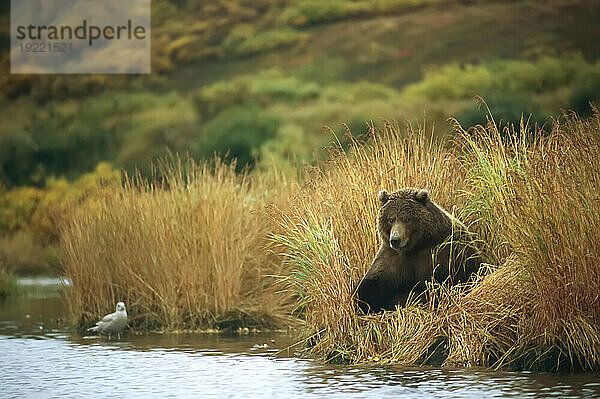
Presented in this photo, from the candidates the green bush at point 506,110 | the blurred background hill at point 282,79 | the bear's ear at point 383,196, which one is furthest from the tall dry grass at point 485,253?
the blurred background hill at point 282,79

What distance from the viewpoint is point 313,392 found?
7.81 m

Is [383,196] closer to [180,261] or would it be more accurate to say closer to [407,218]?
[407,218]

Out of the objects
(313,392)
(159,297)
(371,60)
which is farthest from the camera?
(371,60)

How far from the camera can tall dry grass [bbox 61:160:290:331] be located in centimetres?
1238

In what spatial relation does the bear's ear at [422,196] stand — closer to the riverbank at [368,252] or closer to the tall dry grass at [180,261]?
the riverbank at [368,252]

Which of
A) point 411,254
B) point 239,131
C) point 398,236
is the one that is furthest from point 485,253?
point 239,131

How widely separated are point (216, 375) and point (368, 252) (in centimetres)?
201

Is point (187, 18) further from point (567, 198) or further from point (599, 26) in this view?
point (567, 198)

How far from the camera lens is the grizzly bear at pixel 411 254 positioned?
9.09 m

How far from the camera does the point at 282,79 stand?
43.6 m

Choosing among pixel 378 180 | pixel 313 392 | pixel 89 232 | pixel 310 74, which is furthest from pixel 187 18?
pixel 313 392

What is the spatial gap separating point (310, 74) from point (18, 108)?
38.8 feet

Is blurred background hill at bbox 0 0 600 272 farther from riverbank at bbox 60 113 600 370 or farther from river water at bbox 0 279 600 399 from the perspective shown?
river water at bbox 0 279 600 399

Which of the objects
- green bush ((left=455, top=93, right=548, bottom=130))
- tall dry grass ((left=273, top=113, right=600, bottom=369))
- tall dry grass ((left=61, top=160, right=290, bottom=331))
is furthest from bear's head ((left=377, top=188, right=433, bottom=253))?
green bush ((left=455, top=93, right=548, bottom=130))
